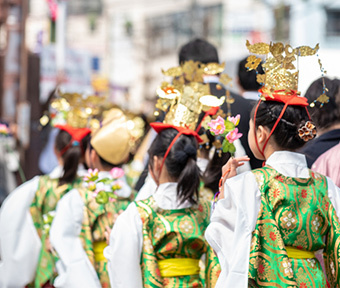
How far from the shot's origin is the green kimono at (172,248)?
365 cm

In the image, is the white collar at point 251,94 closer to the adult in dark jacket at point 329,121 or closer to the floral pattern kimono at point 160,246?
the adult in dark jacket at point 329,121

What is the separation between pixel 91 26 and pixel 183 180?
1344 inches

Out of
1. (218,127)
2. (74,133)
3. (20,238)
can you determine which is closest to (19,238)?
(20,238)

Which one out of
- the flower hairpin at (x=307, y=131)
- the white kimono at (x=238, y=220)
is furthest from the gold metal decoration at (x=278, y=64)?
the white kimono at (x=238, y=220)

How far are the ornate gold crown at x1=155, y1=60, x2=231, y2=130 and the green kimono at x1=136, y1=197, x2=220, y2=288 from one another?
22.1 inches

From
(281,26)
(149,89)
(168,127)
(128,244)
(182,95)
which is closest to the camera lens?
(128,244)

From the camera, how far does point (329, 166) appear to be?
4004 mm

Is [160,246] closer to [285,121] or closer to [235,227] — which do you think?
[235,227]

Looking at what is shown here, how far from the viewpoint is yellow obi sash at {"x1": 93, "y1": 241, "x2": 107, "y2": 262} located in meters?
4.57

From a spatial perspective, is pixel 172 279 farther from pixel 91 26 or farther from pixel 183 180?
pixel 91 26

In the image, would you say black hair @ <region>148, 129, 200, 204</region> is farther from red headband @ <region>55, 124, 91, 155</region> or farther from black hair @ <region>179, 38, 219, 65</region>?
red headband @ <region>55, 124, 91, 155</region>

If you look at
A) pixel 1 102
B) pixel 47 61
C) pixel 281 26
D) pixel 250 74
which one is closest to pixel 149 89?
pixel 281 26

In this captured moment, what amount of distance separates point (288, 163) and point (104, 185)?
1760 millimetres

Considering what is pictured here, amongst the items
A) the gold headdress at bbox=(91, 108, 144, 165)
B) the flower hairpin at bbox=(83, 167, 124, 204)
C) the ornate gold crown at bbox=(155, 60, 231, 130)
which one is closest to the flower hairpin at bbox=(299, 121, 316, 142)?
the ornate gold crown at bbox=(155, 60, 231, 130)
